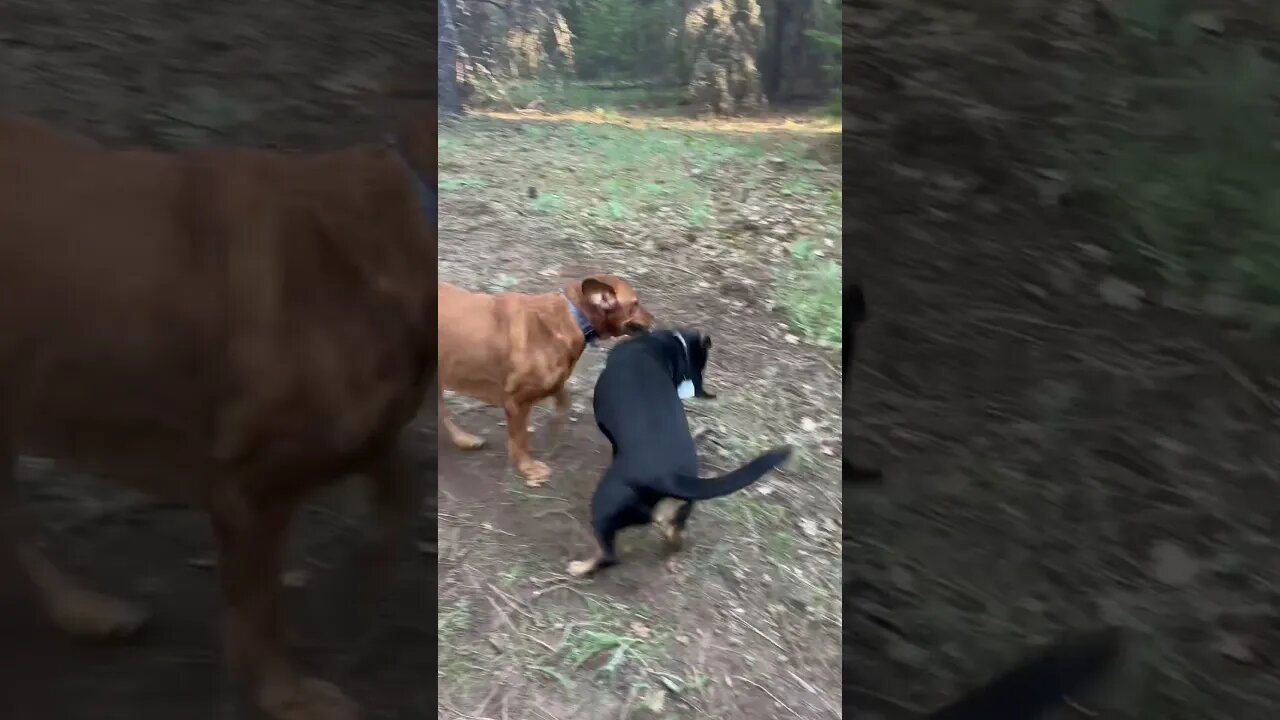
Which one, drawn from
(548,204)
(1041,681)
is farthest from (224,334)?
(1041,681)

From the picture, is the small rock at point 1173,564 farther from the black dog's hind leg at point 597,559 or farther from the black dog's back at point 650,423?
the black dog's hind leg at point 597,559

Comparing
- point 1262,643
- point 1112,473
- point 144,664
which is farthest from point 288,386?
point 1262,643

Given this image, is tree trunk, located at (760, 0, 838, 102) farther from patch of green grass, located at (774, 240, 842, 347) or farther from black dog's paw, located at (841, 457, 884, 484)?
black dog's paw, located at (841, 457, 884, 484)

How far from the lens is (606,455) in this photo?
0.67 metres

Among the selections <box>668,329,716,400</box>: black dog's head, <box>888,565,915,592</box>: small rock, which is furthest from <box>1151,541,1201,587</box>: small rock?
<box>668,329,716,400</box>: black dog's head

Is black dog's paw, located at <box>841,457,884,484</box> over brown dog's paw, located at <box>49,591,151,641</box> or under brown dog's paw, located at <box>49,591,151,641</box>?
over

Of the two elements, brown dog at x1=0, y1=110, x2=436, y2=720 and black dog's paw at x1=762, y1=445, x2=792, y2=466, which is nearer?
brown dog at x1=0, y1=110, x2=436, y2=720

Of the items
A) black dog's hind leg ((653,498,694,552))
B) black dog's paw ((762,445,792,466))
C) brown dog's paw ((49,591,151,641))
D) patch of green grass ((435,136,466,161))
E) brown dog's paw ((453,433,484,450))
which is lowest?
brown dog's paw ((49,591,151,641))

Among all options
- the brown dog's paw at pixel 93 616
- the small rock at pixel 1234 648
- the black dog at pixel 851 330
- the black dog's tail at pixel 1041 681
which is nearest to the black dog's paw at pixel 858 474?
the black dog at pixel 851 330

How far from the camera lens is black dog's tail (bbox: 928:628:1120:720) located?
69 centimetres

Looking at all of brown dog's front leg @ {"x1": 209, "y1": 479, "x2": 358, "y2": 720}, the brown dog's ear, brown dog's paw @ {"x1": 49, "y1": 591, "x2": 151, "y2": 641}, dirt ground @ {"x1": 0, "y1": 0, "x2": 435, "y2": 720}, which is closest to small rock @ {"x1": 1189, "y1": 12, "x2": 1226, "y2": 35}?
the brown dog's ear

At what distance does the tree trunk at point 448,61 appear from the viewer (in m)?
0.65

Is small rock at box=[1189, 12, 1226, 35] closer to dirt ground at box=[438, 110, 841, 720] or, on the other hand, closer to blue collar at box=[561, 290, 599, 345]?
dirt ground at box=[438, 110, 841, 720]

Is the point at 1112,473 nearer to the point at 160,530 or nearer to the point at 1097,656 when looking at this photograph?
the point at 1097,656
